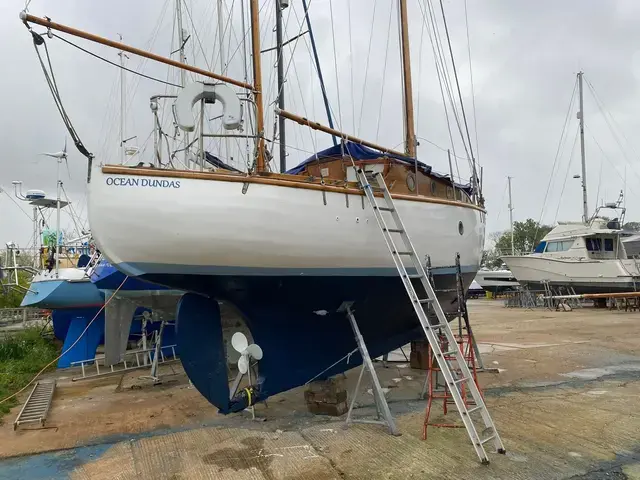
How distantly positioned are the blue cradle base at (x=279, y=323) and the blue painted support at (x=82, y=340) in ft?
23.8

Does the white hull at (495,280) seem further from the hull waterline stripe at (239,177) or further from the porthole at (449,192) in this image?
the hull waterline stripe at (239,177)

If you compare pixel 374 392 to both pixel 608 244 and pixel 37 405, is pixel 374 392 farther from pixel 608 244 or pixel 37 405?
pixel 608 244

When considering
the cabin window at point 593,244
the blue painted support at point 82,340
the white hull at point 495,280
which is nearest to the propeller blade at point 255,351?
the blue painted support at point 82,340

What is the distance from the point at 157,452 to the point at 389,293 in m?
3.34

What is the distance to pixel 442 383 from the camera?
24.8 ft

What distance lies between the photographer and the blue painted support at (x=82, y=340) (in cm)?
1144

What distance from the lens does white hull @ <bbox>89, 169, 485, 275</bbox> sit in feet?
15.1

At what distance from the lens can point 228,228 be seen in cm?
Result: 480

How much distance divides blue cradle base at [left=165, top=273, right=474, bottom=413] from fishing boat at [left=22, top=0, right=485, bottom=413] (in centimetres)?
1

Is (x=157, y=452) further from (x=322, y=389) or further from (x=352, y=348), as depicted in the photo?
(x=352, y=348)

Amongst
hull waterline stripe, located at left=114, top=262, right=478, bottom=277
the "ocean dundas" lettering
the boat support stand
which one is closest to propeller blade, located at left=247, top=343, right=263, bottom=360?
hull waterline stripe, located at left=114, top=262, right=478, bottom=277

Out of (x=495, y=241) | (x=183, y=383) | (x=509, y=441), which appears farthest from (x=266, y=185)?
(x=495, y=241)

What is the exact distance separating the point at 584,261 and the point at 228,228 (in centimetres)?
2196

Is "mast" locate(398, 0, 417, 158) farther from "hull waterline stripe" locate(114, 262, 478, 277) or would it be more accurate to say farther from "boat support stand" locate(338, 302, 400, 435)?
"boat support stand" locate(338, 302, 400, 435)
